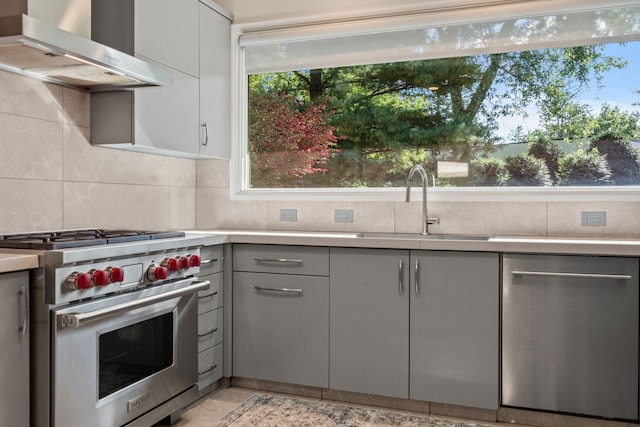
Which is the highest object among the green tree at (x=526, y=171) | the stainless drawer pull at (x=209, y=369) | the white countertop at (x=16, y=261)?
the green tree at (x=526, y=171)

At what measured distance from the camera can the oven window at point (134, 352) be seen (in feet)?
6.79

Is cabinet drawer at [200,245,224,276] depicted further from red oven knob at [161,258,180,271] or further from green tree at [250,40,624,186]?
green tree at [250,40,624,186]

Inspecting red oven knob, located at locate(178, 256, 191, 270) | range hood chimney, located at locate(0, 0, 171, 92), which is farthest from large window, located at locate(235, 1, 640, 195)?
red oven knob, located at locate(178, 256, 191, 270)

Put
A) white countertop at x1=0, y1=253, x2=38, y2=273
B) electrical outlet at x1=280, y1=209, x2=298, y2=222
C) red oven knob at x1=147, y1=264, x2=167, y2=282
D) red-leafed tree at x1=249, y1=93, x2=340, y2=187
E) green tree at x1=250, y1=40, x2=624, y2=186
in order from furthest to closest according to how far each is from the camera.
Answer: red-leafed tree at x1=249, y1=93, x2=340, y2=187
electrical outlet at x1=280, y1=209, x2=298, y2=222
green tree at x1=250, y1=40, x2=624, y2=186
red oven knob at x1=147, y1=264, x2=167, y2=282
white countertop at x1=0, y1=253, x2=38, y2=273

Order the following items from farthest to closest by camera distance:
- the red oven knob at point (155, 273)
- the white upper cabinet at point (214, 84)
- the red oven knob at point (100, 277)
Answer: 1. the white upper cabinet at point (214, 84)
2. the red oven knob at point (155, 273)
3. the red oven knob at point (100, 277)

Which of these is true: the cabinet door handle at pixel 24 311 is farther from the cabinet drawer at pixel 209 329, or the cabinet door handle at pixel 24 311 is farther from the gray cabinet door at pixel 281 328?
the gray cabinet door at pixel 281 328

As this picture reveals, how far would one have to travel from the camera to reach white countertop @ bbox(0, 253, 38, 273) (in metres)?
1.70

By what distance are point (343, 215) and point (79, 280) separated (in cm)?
178

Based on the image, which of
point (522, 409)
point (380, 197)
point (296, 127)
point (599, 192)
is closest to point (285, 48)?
point (296, 127)

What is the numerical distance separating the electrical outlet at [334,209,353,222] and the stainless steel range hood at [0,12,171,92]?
1289 mm

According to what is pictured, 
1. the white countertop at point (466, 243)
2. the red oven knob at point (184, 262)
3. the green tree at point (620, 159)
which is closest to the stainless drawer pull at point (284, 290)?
the white countertop at point (466, 243)

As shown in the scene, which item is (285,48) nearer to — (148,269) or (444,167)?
(444,167)

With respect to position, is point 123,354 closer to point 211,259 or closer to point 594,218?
point 211,259

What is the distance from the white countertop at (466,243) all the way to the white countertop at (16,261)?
100 centimetres
